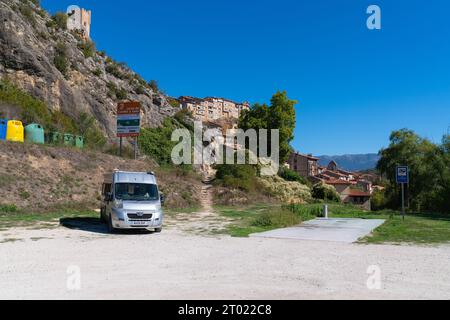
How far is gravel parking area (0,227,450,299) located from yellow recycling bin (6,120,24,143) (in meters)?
15.1

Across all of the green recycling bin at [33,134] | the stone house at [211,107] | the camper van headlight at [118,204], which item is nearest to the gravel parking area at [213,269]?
the camper van headlight at [118,204]

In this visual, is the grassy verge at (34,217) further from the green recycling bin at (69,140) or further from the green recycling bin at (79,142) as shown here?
the green recycling bin at (79,142)

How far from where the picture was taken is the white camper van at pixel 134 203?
581 inches

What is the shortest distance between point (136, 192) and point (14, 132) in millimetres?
15080

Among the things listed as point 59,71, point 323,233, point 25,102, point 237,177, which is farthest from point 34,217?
point 59,71

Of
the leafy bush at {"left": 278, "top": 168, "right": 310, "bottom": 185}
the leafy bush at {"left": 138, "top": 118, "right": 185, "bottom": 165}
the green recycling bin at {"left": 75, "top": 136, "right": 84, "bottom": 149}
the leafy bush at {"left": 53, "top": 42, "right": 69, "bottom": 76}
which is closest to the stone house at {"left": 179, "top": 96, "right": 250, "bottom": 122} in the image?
the leafy bush at {"left": 278, "top": 168, "right": 310, "bottom": 185}

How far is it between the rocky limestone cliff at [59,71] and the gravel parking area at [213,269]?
23351 millimetres

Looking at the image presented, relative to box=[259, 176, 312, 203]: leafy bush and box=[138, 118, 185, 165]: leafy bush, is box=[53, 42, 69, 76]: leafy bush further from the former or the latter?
box=[259, 176, 312, 203]: leafy bush

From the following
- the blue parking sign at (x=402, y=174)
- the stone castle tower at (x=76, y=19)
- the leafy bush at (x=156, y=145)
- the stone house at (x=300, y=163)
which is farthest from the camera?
the stone house at (x=300, y=163)

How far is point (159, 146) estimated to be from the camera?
42656 mm

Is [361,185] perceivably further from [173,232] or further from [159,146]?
[173,232]

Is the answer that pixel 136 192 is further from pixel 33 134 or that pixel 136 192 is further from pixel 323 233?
pixel 33 134
